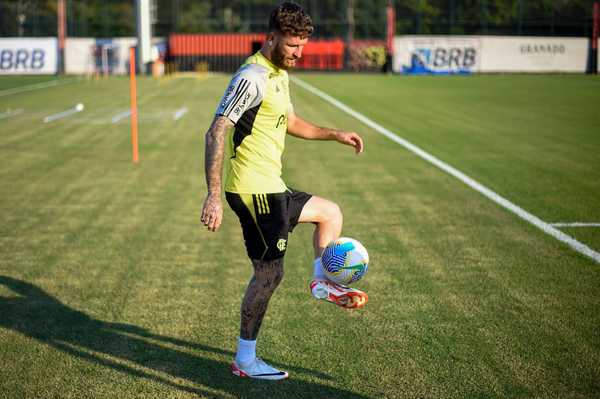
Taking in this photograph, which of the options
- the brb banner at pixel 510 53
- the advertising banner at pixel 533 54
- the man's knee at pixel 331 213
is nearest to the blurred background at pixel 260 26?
the brb banner at pixel 510 53

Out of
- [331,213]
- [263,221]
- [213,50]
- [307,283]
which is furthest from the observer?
[213,50]

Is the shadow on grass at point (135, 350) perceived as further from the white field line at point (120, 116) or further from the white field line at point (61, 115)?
the white field line at point (61, 115)

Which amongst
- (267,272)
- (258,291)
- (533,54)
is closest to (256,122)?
(267,272)

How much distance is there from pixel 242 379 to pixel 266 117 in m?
1.71

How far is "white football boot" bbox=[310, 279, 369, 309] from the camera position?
14.3 ft

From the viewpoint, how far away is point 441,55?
5325cm

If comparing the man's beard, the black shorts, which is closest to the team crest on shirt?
the black shorts

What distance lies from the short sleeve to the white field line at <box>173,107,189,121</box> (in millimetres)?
16862

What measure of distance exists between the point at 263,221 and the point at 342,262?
616mm

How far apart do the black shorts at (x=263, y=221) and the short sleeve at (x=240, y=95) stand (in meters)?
0.54

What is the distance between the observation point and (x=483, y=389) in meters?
4.29

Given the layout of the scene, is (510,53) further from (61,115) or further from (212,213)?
(212,213)

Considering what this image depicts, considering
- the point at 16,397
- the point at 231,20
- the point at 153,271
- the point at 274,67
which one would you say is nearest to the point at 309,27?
the point at 274,67

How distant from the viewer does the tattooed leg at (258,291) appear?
174 inches
